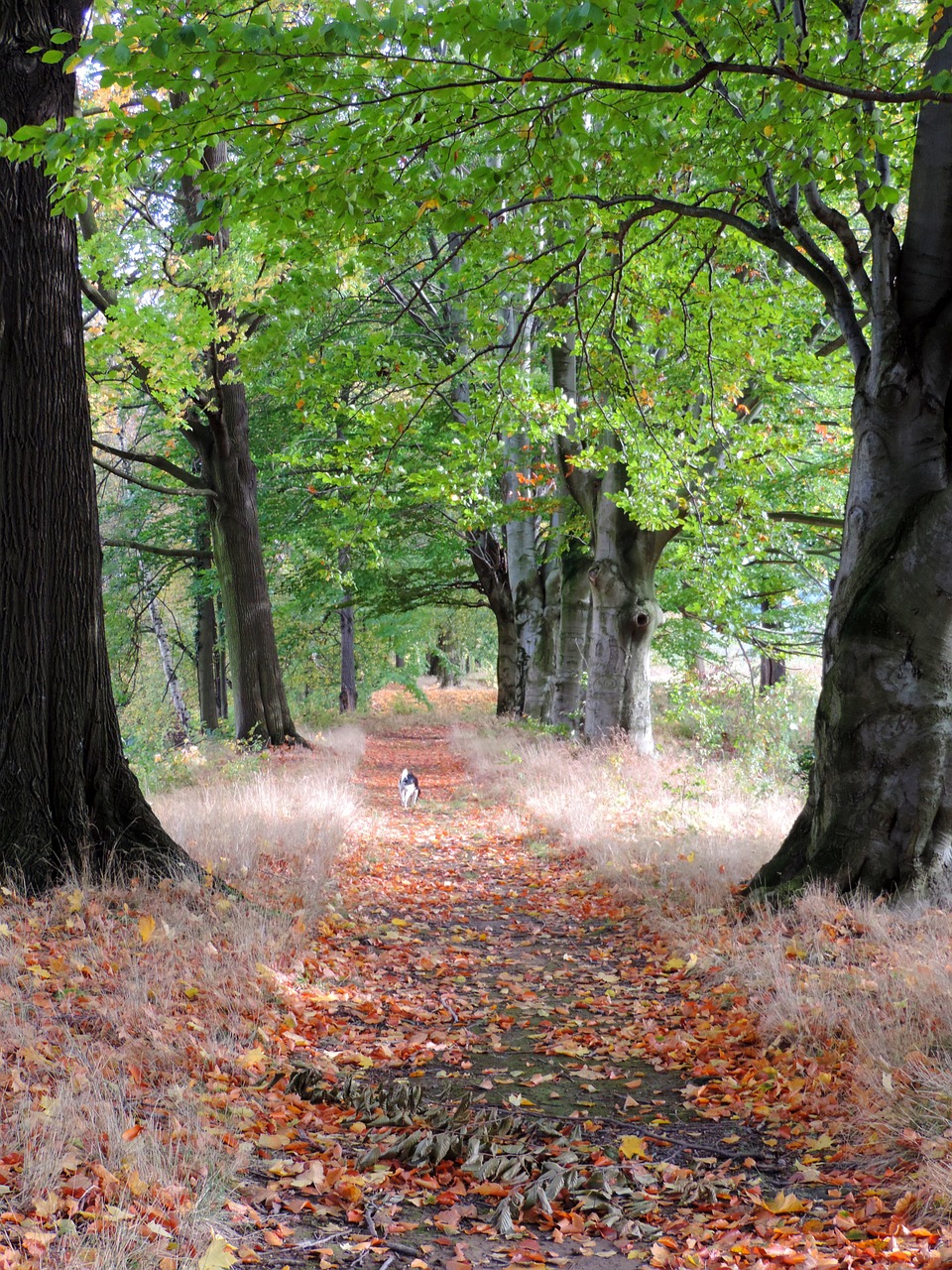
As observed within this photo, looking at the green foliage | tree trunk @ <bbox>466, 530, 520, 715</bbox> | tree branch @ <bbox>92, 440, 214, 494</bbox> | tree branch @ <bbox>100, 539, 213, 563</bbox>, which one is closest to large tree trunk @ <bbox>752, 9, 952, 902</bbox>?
the green foliage

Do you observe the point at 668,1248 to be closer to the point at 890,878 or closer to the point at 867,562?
the point at 890,878

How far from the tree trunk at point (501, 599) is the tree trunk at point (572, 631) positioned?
16.0 feet

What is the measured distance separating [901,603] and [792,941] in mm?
2196

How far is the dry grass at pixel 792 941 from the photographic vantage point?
3676mm

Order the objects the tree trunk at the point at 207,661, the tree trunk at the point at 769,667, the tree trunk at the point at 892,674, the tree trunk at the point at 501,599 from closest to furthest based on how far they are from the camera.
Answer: the tree trunk at the point at 892,674 → the tree trunk at the point at 769,667 → the tree trunk at the point at 207,661 → the tree trunk at the point at 501,599

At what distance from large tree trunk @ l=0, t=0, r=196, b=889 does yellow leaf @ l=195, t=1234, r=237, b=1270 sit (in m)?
3.56

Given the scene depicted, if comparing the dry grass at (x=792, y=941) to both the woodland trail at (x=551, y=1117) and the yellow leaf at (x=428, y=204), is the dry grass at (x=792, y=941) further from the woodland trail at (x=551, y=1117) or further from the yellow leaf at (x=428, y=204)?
the yellow leaf at (x=428, y=204)

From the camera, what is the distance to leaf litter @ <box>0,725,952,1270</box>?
298 cm

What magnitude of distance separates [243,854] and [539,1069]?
11.6 feet

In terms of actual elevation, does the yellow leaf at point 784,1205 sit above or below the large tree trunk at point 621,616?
below

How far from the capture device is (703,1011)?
204 inches

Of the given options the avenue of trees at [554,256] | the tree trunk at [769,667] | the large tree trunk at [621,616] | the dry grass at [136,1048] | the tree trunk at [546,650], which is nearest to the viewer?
the dry grass at [136,1048]

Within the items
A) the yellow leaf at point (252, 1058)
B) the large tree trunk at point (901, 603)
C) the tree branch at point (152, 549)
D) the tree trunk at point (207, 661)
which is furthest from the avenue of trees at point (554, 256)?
the tree trunk at point (207, 661)

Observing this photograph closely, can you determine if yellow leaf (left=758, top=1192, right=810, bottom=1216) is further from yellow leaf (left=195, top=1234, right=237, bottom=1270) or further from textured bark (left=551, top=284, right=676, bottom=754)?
textured bark (left=551, top=284, right=676, bottom=754)
